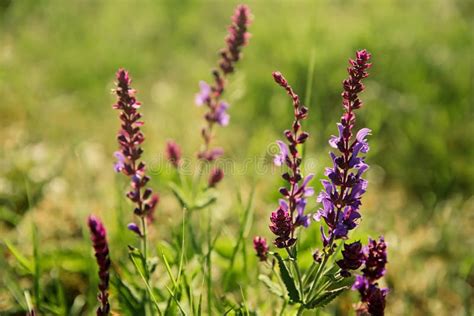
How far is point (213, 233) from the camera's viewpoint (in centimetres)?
275

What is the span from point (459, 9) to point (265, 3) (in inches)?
83.8

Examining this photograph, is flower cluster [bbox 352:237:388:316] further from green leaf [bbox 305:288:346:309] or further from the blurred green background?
the blurred green background

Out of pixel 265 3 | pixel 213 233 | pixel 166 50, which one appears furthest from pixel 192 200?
pixel 265 3

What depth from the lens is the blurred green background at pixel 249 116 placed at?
2.75 metres

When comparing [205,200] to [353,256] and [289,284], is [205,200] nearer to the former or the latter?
[289,284]

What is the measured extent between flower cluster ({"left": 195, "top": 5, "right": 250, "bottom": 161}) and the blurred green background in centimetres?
13

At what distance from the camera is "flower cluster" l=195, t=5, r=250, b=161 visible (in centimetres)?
225

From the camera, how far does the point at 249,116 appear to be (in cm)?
407

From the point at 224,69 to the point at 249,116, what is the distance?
170cm

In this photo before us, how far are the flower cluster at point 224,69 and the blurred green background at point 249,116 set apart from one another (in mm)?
126

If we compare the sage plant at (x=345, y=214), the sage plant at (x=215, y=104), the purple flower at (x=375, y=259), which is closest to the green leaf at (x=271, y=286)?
the sage plant at (x=345, y=214)

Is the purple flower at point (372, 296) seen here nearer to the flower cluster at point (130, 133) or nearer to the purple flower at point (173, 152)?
the flower cluster at point (130, 133)

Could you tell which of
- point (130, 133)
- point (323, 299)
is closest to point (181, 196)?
point (130, 133)

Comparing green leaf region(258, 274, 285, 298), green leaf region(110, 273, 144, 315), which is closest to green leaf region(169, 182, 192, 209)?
green leaf region(110, 273, 144, 315)
